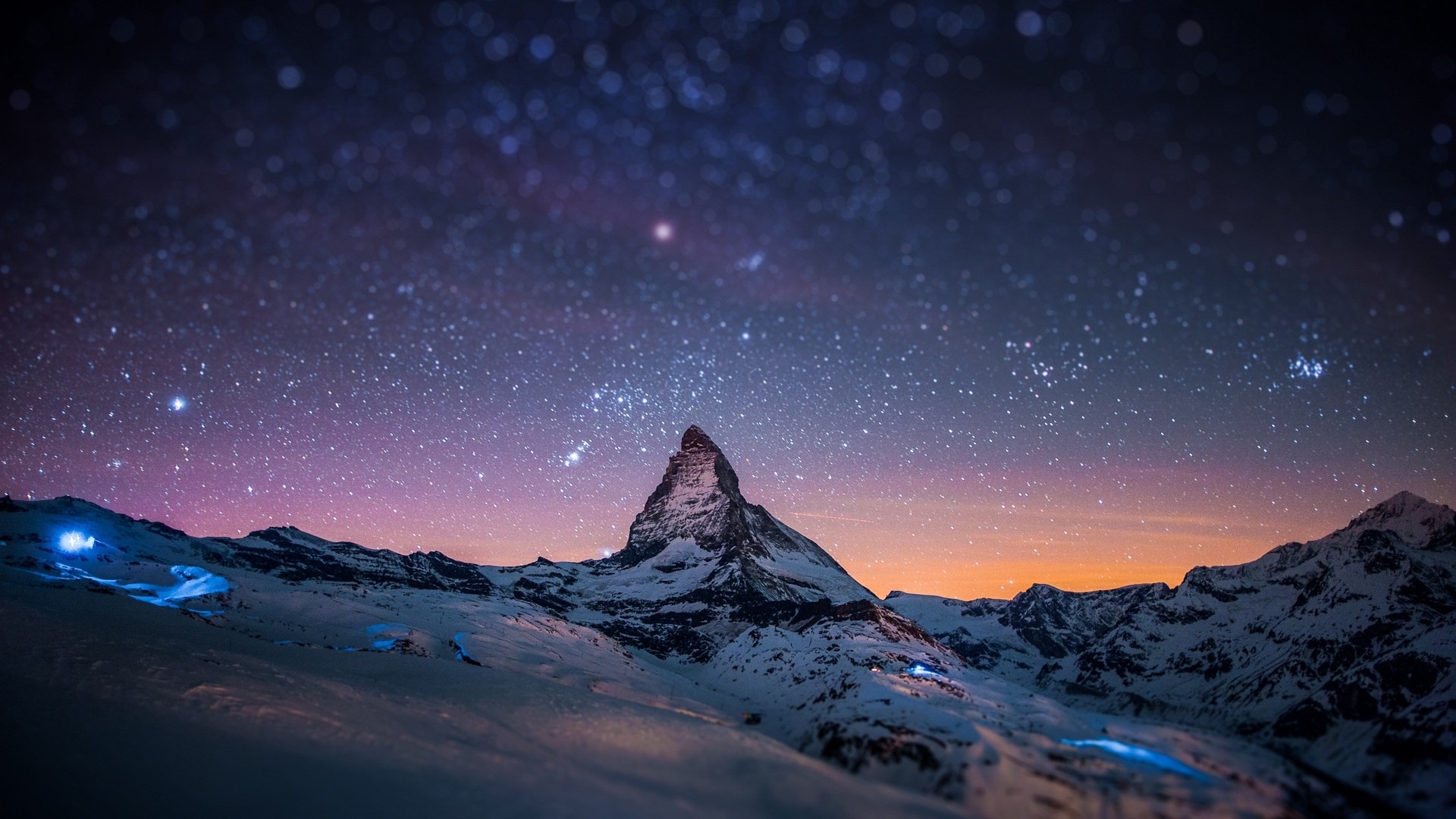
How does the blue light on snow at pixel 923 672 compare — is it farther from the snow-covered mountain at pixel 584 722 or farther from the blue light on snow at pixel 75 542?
the blue light on snow at pixel 75 542

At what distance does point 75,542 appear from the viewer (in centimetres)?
13112

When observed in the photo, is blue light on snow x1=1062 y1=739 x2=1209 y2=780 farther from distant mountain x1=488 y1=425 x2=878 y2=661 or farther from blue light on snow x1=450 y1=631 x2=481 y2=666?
distant mountain x1=488 y1=425 x2=878 y2=661

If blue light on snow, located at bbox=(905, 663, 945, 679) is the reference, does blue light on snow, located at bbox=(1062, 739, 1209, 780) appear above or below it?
above

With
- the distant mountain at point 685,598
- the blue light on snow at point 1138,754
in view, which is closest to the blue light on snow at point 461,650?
the blue light on snow at point 1138,754

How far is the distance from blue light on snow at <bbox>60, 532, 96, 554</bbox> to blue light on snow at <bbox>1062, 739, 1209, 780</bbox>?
181 meters

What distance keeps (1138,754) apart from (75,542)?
635 ft

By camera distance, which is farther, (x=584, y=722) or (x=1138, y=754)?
(x=1138, y=754)

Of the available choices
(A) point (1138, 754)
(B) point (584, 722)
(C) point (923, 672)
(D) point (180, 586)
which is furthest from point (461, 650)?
(A) point (1138, 754)

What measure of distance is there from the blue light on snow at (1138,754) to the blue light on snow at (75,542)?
181122mm

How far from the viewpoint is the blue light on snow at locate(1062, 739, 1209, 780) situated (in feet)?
113

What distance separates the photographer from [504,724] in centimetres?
3325

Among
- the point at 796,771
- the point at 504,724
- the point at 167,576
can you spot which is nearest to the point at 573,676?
the point at 504,724

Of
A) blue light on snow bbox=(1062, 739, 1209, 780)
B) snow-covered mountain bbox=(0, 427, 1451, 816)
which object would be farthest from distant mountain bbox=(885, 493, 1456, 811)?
snow-covered mountain bbox=(0, 427, 1451, 816)

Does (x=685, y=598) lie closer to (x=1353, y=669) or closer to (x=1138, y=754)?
(x=1138, y=754)
